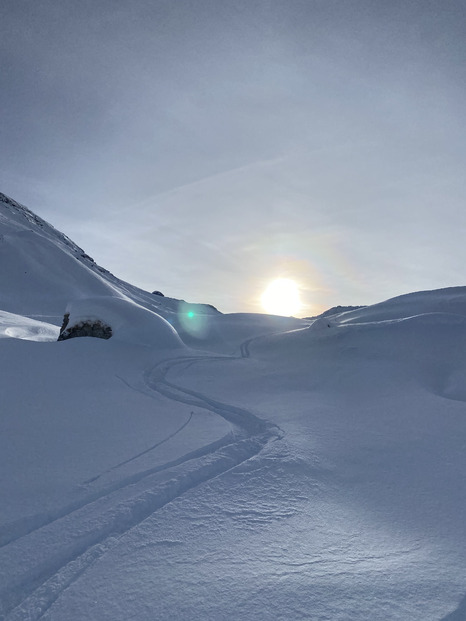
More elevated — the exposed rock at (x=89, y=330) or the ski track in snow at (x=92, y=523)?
the exposed rock at (x=89, y=330)

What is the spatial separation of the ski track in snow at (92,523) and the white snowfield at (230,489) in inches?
0.6

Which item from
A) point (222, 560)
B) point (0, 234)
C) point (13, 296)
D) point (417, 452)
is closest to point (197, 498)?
point (222, 560)

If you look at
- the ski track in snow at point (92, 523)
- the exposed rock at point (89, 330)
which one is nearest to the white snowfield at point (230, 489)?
the ski track in snow at point (92, 523)

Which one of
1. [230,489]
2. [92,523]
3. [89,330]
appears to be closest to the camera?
[92,523]

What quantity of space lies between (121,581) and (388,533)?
86.3 inches

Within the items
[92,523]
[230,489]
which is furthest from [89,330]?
[92,523]

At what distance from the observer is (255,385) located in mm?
9250

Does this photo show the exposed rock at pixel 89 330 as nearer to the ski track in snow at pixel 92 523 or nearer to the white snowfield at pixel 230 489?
the white snowfield at pixel 230 489

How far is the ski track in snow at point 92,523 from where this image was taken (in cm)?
259

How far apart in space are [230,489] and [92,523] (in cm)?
135

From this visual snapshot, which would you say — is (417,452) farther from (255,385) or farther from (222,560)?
(255,385)

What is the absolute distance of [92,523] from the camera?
3.32m

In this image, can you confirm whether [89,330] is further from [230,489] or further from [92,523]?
[92,523]

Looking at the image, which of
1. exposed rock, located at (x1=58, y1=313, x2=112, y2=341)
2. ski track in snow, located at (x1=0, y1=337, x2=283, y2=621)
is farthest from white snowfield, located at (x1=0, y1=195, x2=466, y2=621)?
exposed rock, located at (x1=58, y1=313, x2=112, y2=341)
